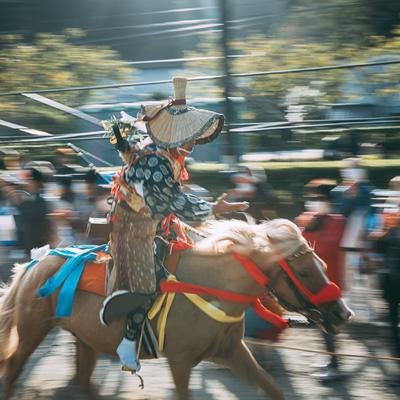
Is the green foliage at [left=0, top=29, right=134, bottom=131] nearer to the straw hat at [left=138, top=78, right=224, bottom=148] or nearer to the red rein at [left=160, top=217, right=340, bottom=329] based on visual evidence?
the straw hat at [left=138, top=78, right=224, bottom=148]

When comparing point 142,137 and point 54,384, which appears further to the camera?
point 54,384

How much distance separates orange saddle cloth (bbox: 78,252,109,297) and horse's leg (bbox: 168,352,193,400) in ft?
2.43

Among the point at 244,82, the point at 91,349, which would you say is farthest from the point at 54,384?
the point at 244,82

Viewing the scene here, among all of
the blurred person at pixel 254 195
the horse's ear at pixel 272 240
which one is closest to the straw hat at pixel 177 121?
the horse's ear at pixel 272 240

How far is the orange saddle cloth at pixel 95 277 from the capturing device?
17.3 ft

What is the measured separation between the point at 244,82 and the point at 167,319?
26.0 feet

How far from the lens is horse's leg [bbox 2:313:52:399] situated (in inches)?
217

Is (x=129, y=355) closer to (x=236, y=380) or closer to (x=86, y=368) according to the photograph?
(x=86, y=368)

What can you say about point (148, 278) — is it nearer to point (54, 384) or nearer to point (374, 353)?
point (54, 384)

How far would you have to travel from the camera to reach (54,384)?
632 centimetres

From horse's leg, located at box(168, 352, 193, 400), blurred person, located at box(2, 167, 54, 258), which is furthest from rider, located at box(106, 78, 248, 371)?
blurred person, located at box(2, 167, 54, 258)

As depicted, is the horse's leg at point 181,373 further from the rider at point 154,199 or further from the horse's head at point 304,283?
the horse's head at point 304,283

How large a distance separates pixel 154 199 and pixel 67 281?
3.58ft

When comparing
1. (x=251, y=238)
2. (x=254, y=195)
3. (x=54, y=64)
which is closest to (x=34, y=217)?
(x=254, y=195)
